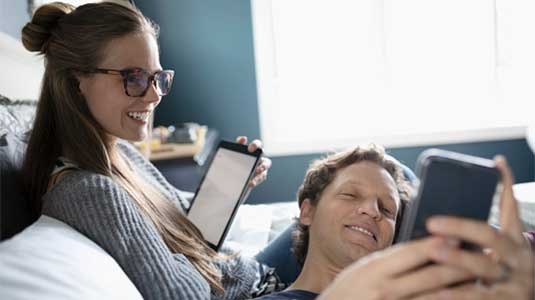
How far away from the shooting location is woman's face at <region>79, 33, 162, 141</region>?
127 cm

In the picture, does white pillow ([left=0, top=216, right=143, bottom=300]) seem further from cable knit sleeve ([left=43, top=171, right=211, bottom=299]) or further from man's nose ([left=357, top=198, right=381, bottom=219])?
man's nose ([left=357, top=198, right=381, bottom=219])

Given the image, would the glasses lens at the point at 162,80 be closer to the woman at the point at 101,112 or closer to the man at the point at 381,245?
the woman at the point at 101,112

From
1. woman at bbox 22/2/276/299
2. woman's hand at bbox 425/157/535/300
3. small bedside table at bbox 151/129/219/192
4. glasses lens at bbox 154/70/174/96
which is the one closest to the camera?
Result: woman's hand at bbox 425/157/535/300

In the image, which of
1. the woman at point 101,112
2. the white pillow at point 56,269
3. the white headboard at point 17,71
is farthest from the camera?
the white headboard at point 17,71

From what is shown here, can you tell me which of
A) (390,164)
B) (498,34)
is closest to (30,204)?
(390,164)

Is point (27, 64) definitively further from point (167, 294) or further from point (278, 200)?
point (278, 200)

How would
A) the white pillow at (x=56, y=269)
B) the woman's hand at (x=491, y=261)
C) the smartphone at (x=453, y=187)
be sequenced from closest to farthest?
the woman's hand at (x=491, y=261), the smartphone at (x=453, y=187), the white pillow at (x=56, y=269)

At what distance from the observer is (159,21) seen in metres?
3.60

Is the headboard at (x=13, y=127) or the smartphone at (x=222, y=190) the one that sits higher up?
the headboard at (x=13, y=127)

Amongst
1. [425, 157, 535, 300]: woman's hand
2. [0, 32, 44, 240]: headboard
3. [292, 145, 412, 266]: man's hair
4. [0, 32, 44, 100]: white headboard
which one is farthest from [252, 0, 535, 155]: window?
[425, 157, 535, 300]: woman's hand

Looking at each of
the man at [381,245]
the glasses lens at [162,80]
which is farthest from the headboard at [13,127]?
the man at [381,245]

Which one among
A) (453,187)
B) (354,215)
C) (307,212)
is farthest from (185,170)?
(453,187)

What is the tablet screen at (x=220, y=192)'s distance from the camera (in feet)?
5.03

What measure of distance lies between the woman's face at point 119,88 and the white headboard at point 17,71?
1.62 feet
